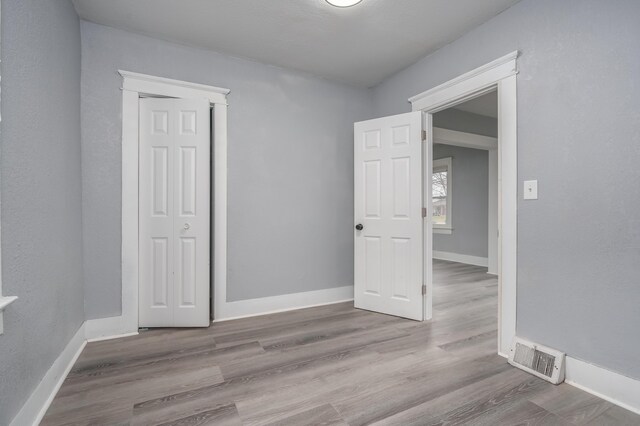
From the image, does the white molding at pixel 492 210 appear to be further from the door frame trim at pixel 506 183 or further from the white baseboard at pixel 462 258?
the door frame trim at pixel 506 183

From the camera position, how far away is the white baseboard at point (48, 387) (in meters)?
1.41

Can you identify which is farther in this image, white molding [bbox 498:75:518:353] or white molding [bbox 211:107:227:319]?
white molding [bbox 211:107:227:319]

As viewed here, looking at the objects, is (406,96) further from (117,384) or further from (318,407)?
(117,384)

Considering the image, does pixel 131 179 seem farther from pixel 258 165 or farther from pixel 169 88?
pixel 258 165

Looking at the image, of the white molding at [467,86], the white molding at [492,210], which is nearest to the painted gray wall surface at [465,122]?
the white molding at [492,210]

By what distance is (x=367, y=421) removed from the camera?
1.53 m

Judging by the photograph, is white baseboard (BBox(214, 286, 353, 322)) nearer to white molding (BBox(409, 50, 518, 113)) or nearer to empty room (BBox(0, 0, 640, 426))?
empty room (BBox(0, 0, 640, 426))

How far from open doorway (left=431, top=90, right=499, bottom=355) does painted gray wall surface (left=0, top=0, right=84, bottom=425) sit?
111 inches

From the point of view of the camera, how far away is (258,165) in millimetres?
3182

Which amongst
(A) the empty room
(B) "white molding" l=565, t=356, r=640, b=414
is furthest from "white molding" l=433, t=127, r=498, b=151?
(B) "white molding" l=565, t=356, r=640, b=414

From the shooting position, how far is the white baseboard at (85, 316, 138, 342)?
2498 mm

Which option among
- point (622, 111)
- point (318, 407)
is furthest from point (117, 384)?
point (622, 111)

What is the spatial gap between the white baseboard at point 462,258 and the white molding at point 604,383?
4.40 m

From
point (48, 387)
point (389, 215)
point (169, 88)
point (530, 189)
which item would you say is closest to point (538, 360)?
point (530, 189)
